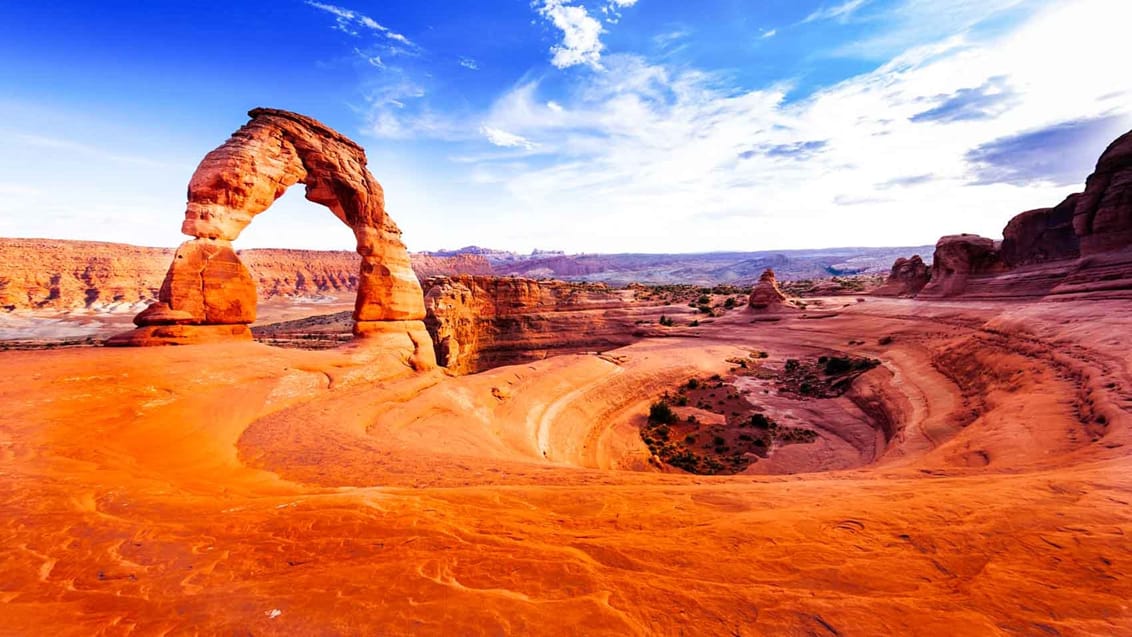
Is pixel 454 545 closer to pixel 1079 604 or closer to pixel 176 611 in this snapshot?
pixel 176 611

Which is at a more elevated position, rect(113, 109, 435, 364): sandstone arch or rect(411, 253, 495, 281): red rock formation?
rect(411, 253, 495, 281): red rock formation

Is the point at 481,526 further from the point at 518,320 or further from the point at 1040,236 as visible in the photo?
the point at 1040,236

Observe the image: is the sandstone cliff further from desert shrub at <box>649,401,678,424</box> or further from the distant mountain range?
the distant mountain range

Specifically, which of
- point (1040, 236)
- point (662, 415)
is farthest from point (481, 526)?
point (1040, 236)

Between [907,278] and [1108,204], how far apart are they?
16.5 m

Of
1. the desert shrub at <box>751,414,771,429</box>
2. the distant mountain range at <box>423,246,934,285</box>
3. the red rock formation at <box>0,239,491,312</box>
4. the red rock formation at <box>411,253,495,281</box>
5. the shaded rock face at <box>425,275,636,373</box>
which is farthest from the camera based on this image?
the distant mountain range at <box>423,246,934,285</box>

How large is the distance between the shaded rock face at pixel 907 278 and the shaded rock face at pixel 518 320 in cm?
2243

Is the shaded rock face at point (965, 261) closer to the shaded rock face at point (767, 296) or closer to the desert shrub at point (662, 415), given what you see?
the shaded rock face at point (767, 296)

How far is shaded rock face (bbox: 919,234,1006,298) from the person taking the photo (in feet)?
92.1

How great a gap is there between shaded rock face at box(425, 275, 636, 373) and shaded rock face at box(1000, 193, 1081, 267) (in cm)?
2742

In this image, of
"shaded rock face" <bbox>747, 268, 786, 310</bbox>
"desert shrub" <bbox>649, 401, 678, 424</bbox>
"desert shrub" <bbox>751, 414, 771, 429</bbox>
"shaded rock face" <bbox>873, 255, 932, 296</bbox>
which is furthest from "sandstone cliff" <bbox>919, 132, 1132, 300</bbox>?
"desert shrub" <bbox>649, 401, 678, 424</bbox>

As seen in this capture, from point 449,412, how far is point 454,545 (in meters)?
7.72

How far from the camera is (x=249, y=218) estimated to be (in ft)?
41.7

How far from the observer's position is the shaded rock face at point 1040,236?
2702cm
